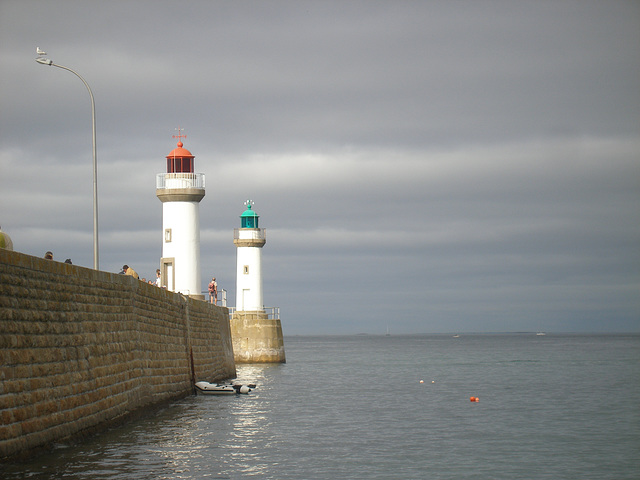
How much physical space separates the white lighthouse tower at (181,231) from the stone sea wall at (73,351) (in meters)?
11.7

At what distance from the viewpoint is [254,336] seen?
50688 mm

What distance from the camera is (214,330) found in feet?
119

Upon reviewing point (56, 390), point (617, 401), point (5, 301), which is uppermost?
point (5, 301)

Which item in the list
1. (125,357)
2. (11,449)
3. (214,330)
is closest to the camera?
(11,449)

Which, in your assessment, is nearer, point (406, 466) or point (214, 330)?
point (406, 466)

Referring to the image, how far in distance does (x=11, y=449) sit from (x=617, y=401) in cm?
2635

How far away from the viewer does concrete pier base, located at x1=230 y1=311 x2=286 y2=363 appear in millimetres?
50188

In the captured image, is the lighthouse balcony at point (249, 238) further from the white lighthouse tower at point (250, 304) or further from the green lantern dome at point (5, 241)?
the green lantern dome at point (5, 241)

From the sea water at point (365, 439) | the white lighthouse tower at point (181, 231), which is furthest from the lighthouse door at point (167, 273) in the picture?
the sea water at point (365, 439)

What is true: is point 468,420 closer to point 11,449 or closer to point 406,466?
point 406,466

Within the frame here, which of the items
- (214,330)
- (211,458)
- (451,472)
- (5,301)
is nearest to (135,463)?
(211,458)

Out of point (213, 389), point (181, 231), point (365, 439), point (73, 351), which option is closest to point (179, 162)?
point (181, 231)

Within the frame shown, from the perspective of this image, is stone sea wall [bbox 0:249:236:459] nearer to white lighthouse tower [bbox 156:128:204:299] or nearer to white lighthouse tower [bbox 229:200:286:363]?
white lighthouse tower [bbox 156:128:204:299]

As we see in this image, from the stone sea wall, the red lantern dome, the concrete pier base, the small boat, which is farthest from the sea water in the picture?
the concrete pier base
